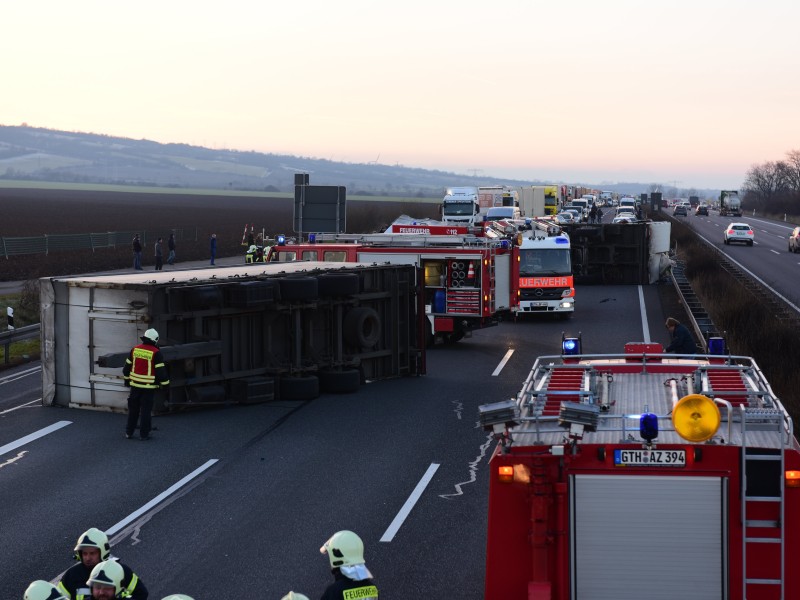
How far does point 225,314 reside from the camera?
17.9 m

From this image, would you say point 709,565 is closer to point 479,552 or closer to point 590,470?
point 590,470

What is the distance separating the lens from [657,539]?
254 inches

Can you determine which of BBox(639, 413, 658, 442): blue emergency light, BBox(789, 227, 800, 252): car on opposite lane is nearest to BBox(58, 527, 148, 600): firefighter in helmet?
BBox(639, 413, 658, 442): blue emergency light

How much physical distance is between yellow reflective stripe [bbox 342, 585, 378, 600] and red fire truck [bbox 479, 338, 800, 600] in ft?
3.32

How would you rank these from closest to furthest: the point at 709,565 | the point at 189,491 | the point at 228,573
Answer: the point at 709,565
the point at 228,573
the point at 189,491

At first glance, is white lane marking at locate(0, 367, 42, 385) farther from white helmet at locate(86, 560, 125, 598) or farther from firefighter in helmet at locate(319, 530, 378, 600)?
firefighter in helmet at locate(319, 530, 378, 600)

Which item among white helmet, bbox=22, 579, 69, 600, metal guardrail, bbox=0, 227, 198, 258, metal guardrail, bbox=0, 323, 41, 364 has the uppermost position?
metal guardrail, bbox=0, 227, 198, 258

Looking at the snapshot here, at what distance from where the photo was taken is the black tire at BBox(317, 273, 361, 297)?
773 inches

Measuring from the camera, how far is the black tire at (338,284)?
19.6m

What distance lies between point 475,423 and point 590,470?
10.3 m

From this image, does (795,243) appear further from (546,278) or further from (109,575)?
(109,575)

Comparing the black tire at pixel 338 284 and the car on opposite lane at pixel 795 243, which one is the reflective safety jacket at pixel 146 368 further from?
the car on opposite lane at pixel 795 243

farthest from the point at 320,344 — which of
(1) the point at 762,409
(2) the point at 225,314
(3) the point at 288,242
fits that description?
(1) the point at 762,409

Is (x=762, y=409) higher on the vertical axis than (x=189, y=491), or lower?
higher
